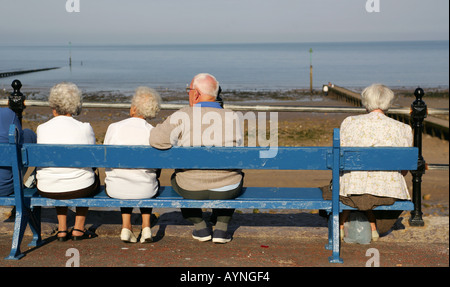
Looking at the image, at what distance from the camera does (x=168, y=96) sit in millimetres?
30266

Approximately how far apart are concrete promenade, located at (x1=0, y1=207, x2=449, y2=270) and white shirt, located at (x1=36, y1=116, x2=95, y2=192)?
1.70ft

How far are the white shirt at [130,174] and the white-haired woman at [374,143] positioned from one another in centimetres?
149

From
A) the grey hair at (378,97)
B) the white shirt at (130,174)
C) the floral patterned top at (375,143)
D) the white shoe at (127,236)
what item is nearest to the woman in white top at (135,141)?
the white shirt at (130,174)

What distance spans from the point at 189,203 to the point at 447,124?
41.9 feet

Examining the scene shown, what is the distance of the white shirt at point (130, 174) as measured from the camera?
4289 millimetres

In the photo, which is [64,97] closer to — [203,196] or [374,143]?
[203,196]

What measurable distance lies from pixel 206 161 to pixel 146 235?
94 cm

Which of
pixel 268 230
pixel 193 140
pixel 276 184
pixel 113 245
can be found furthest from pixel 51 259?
pixel 276 184

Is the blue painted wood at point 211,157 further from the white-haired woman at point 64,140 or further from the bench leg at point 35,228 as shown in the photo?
the bench leg at point 35,228

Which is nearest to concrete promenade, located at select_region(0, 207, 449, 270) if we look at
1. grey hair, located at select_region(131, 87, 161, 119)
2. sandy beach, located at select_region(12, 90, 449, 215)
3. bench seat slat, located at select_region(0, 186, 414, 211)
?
bench seat slat, located at select_region(0, 186, 414, 211)

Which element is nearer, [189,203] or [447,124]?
[189,203]

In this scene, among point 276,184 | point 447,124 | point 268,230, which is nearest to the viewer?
point 268,230

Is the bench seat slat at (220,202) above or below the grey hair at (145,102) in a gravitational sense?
below
